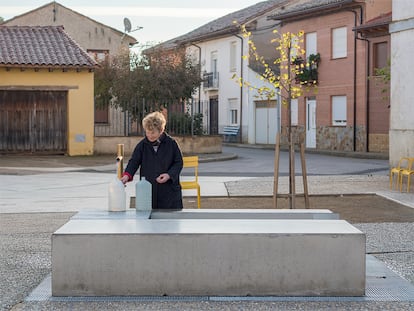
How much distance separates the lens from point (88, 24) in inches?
1714

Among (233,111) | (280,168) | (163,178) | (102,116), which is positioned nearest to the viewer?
(163,178)

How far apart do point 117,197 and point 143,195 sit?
26 cm

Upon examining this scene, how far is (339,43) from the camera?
3459 centimetres

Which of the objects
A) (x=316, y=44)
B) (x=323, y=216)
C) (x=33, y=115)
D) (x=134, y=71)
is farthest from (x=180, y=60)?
(x=323, y=216)

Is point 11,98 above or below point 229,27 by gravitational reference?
below

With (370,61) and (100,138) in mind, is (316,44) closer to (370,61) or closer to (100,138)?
(370,61)

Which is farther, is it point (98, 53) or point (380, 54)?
point (98, 53)

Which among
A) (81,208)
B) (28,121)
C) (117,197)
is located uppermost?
(28,121)

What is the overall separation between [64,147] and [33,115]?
153 cm

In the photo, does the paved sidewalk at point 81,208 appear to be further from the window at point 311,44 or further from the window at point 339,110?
the window at point 311,44

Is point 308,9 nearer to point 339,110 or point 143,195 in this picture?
point 339,110

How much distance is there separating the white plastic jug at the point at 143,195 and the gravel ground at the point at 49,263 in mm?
1085

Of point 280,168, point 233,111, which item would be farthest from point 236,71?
point 280,168

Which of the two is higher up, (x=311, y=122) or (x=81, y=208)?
(x=311, y=122)
